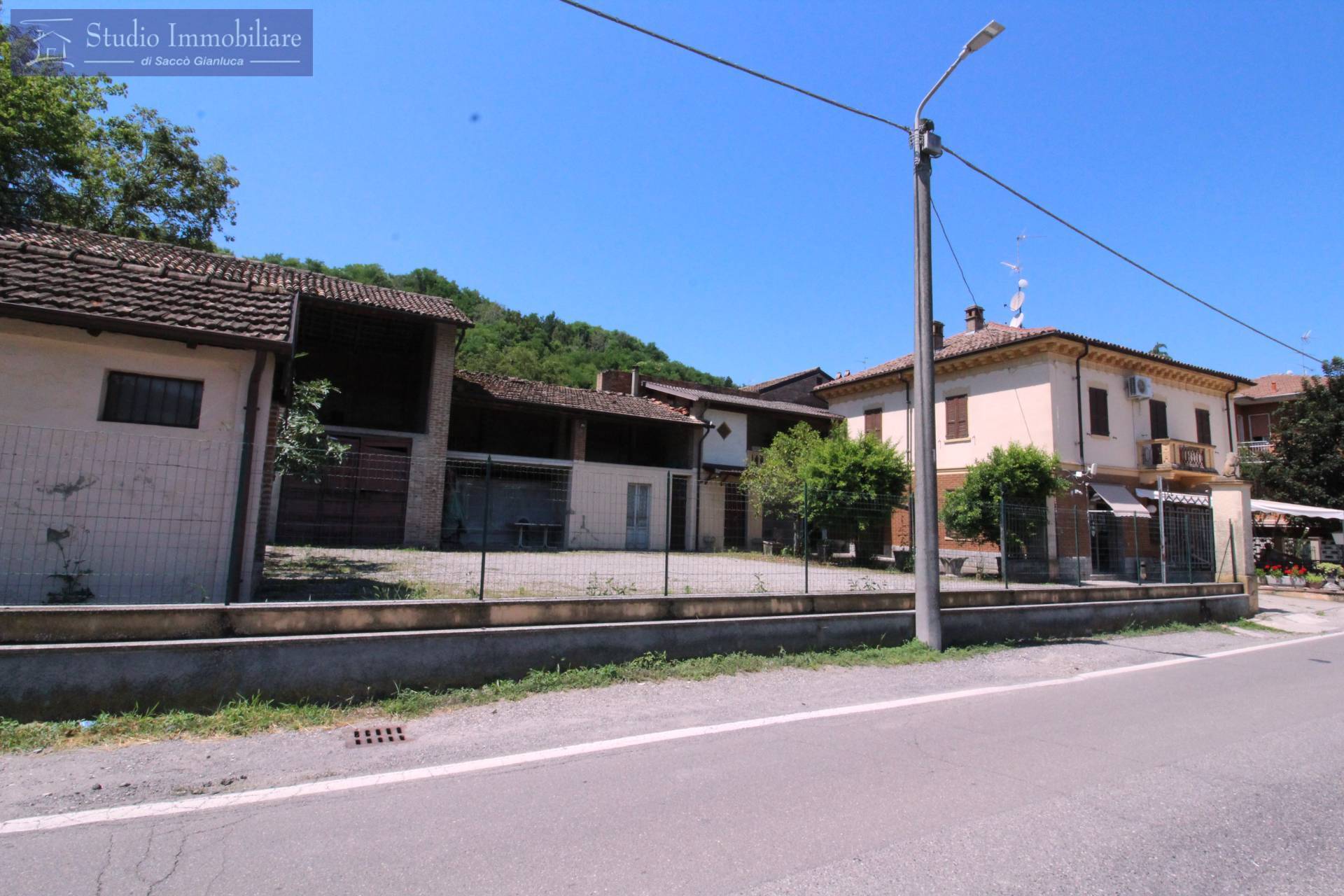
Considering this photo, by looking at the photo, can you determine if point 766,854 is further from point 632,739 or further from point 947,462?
point 947,462

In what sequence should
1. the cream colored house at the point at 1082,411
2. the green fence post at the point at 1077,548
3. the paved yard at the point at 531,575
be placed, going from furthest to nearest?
1. the cream colored house at the point at 1082,411
2. the green fence post at the point at 1077,548
3. the paved yard at the point at 531,575

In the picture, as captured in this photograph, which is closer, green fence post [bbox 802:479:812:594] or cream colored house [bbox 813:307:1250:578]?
green fence post [bbox 802:479:812:594]

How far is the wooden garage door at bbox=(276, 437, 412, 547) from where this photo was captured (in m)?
10.1

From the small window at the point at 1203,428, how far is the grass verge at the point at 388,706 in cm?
2306

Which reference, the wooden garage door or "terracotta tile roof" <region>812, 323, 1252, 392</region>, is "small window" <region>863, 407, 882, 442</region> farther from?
the wooden garage door

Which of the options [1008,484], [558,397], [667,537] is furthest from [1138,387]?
[667,537]

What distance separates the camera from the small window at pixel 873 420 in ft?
89.5

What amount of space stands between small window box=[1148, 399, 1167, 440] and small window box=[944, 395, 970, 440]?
628 cm

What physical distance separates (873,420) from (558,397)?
12.4 meters


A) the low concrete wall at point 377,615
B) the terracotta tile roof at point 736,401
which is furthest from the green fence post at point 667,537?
the terracotta tile roof at point 736,401

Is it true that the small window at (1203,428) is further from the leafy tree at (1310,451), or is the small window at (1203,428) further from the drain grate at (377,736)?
→ the drain grate at (377,736)

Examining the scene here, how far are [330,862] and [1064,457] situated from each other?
22.8 m

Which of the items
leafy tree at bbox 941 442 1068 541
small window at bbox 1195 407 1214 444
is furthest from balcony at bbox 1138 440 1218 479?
leafy tree at bbox 941 442 1068 541

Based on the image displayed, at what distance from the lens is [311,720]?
217 inches
